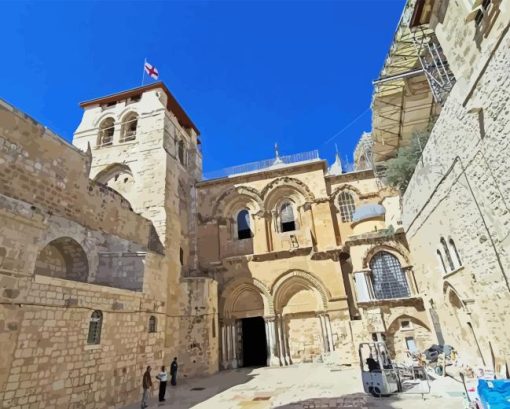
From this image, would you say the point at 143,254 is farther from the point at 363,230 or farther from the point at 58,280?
the point at 363,230

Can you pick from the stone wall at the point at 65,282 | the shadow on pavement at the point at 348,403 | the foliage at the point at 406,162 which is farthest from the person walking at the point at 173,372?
the foliage at the point at 406,162

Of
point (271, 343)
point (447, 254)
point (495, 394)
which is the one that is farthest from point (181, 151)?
point (495, 394)

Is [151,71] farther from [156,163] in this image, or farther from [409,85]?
[409,85]

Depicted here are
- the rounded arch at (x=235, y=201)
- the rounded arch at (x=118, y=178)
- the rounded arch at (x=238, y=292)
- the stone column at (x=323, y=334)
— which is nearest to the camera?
the stone column at (x=323, y=334)

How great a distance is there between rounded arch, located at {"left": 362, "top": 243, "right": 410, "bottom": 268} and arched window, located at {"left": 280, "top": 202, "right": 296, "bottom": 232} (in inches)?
183

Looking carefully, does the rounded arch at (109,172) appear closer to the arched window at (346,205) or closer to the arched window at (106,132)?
the arched window at (106,132)

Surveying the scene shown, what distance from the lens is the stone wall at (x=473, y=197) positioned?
5.91 meters

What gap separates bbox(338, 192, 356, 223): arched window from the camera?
17125 millimetres

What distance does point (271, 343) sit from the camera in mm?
15117

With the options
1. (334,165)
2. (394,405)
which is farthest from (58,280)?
(334,165)

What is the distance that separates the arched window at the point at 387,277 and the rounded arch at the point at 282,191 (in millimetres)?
5423

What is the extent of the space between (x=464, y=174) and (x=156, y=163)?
13599 millimetres

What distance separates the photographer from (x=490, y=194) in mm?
6559

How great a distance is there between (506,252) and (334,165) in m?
23.5
